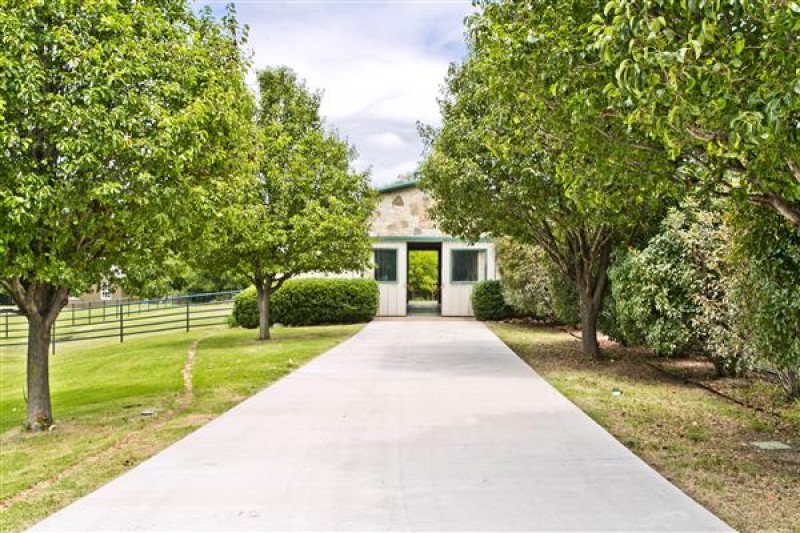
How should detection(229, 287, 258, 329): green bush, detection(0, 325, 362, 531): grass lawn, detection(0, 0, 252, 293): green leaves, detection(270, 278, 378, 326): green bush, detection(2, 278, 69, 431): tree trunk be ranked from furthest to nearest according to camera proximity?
detection(270, 278, 378, 326): green bush
detection(229, 287, 258, 329): green bush
detection(2, 278, 69, 431): tree trunk
detection(0, 0, 252, 293): green leaves
detection(0, 325, 362, 531): grass lawn

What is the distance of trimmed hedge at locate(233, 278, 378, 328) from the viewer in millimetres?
23516

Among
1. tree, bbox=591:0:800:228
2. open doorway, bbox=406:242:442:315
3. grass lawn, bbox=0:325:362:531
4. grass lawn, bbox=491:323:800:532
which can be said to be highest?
tree, bbox=591:0:800:228

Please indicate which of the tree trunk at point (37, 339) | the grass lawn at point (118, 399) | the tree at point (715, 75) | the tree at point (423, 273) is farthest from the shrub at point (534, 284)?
the tree at point (423, 273)

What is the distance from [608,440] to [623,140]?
278cm

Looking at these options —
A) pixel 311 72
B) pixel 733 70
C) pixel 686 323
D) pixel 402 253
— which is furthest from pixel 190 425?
pixel 402 253

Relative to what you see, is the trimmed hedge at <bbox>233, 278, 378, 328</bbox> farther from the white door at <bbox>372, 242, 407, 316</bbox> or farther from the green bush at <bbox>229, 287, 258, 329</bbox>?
the white door at <bbox>372, 242, 407, 316</bbox>

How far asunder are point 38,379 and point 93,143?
3.41 metres

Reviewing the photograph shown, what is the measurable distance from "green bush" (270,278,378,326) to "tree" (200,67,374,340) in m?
4.39

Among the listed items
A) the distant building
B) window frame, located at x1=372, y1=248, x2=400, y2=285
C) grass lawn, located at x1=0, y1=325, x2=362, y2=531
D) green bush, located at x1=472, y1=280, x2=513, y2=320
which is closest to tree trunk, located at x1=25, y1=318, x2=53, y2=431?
grass lawn, located at x1=0, y1=325, x2=362, y2=531

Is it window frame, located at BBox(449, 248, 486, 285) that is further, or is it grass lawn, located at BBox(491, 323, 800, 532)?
window frame, located at BBox(449, 248, 486, 285)

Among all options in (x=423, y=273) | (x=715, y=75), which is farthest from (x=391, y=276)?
(x=715, y=75)

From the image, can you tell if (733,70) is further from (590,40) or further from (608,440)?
(608,440)

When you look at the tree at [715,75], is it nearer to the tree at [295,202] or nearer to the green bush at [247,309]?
the tree at [295,202]

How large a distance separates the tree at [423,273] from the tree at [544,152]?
22.0 m
